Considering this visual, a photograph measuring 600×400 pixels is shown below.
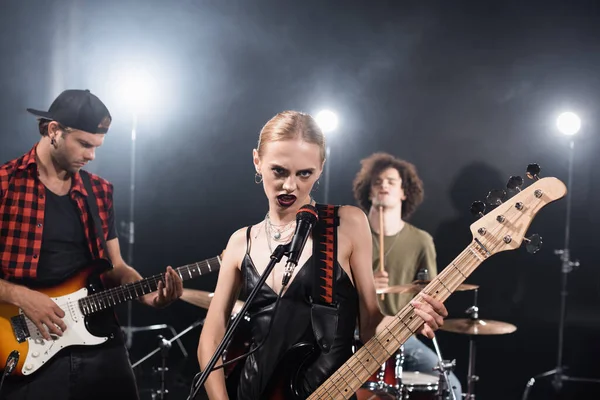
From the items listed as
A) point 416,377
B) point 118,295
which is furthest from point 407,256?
point 118,295

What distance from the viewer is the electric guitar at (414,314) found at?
7.62 feet

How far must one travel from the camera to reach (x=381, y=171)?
17.8 ft

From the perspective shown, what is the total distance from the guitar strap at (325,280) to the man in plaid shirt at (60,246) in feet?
4.49

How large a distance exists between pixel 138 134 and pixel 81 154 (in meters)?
1.83

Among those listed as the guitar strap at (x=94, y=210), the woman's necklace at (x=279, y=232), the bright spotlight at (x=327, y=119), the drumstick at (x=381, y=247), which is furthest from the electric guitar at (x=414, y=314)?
the bright spotlight at (x=327, y=119)

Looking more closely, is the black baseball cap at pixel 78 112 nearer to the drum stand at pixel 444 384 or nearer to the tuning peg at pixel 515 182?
the drum stand at pixel 444 384

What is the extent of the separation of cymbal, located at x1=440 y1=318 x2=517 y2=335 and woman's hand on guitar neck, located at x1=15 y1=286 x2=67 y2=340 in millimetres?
2274

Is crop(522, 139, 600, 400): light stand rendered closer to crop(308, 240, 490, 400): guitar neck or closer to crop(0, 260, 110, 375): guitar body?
crop(308, 240, 490, 400): guitar neck

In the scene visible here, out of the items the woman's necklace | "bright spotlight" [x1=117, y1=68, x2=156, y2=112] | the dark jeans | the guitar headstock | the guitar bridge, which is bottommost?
the dark jeans

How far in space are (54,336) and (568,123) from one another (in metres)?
3.90

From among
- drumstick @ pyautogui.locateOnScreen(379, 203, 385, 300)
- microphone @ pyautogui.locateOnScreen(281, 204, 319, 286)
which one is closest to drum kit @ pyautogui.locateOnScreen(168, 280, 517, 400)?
drumstick @ pyautogui.locateOnScreen(379, 203, 385, 300)

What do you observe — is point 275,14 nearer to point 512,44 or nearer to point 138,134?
point 138,134

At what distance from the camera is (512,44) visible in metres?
5.32

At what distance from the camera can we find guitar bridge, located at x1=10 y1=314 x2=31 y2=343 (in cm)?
358
